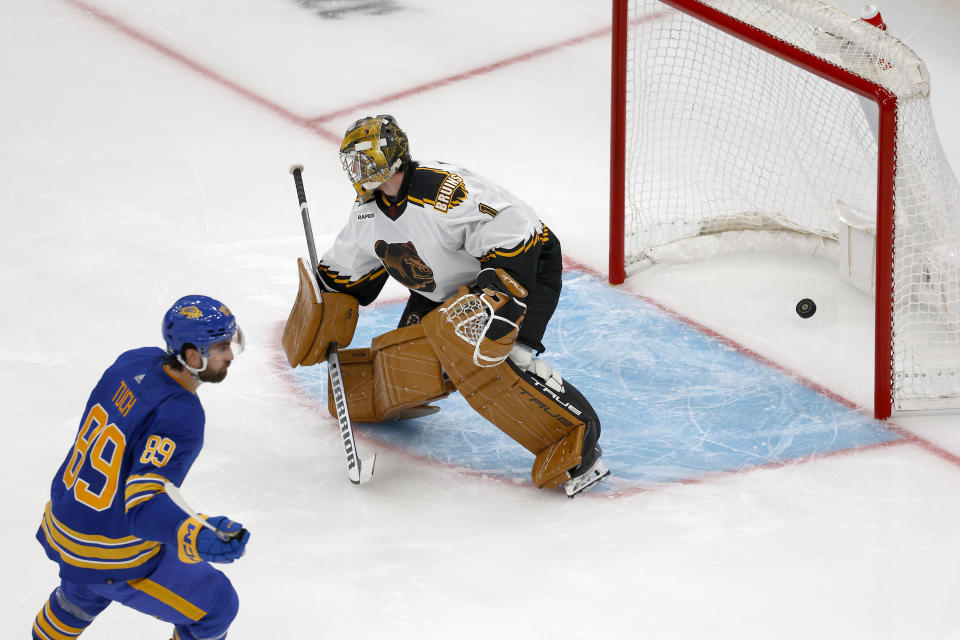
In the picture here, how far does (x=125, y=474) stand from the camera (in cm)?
282

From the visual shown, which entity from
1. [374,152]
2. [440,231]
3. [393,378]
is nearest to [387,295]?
[393,378]

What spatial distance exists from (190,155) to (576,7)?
2.55 meters

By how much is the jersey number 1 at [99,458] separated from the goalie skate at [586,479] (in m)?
1.47

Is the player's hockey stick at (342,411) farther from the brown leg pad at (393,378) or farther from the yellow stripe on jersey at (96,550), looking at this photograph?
the yellow stripe on jersey at (96,550)

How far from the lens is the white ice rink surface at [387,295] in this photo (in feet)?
11.7

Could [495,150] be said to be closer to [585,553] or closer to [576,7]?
[576,7]

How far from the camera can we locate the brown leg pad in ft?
12.9

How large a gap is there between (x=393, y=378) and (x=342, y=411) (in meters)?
0.17

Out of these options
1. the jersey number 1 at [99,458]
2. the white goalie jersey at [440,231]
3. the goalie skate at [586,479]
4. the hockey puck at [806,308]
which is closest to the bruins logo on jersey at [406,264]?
the white goalie jersey at [440,231]

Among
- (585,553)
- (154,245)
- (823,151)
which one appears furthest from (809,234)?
(154,245)

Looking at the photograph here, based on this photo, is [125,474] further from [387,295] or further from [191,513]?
[387,295]

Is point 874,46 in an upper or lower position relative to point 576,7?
upper

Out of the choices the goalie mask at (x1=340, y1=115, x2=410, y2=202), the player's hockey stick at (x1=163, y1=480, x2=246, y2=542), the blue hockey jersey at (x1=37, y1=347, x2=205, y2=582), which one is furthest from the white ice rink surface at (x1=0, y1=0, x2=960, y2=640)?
the goalie mask at (x1=340, y1=115, x2=410, y2=202)

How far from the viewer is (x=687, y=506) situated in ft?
12.9
